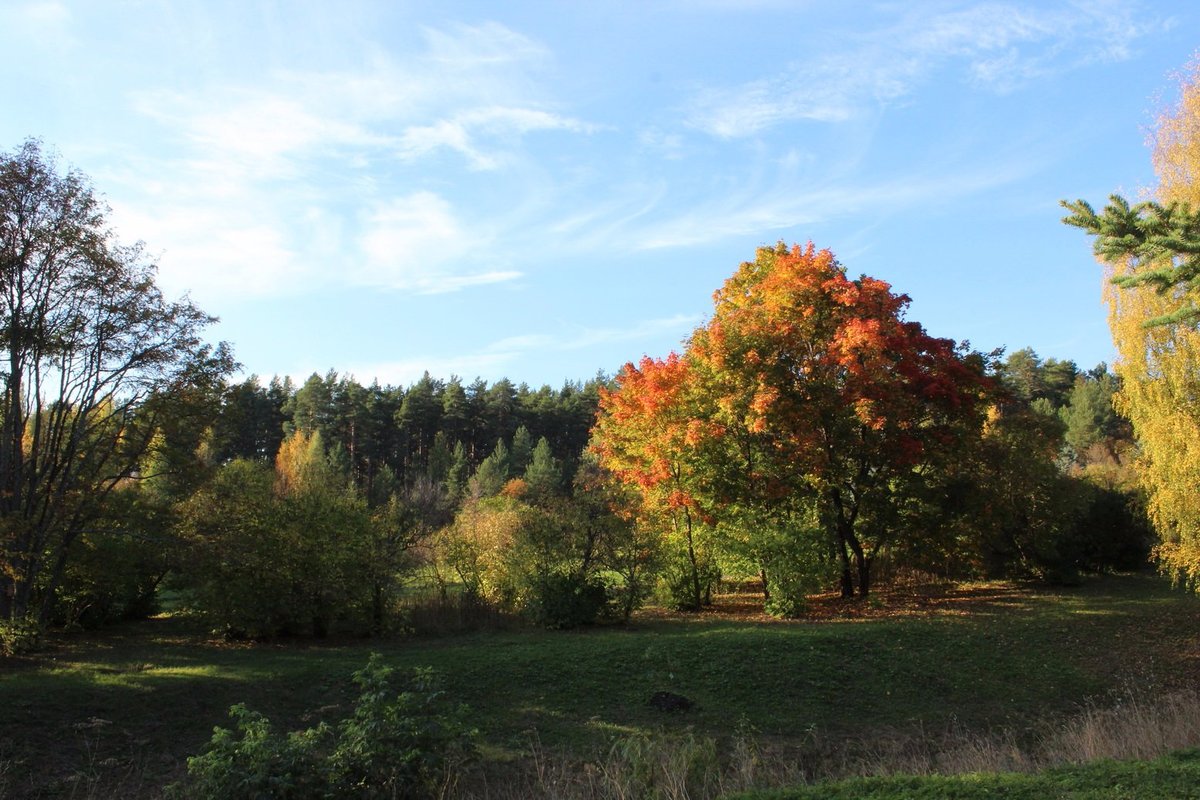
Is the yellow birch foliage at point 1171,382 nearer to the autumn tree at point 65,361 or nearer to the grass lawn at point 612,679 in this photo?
the grass lawn at point 612,679

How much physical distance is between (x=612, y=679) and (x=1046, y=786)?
745 centimetres

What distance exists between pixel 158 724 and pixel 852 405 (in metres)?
14.8

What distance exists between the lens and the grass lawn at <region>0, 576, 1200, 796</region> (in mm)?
9430

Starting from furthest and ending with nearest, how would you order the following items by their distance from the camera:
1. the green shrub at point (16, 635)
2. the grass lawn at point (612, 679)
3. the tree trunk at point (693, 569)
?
1. the tree trunk at point (693, 569)
2. the green shrub at point (16, 635)
3. the grass lawn at point (612, 679)

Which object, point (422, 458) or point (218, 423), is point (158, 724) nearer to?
point (218, 423)

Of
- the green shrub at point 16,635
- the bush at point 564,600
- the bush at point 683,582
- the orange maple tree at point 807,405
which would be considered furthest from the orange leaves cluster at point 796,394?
the green shrub at point 16,635

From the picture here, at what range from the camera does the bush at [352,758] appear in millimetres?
5891

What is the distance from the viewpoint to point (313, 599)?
14.7m

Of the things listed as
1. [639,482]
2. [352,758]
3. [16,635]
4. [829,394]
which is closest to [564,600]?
[639,482]

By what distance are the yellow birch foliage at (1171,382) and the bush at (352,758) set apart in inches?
583

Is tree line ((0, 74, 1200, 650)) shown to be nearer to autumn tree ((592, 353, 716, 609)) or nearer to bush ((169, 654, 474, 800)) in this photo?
autumn tree ((592, 353, 716, 609))

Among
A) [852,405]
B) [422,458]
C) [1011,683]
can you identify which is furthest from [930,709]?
[422,458]

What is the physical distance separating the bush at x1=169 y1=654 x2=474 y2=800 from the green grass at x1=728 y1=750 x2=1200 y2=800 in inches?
109

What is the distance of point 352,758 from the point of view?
6.56 meters
